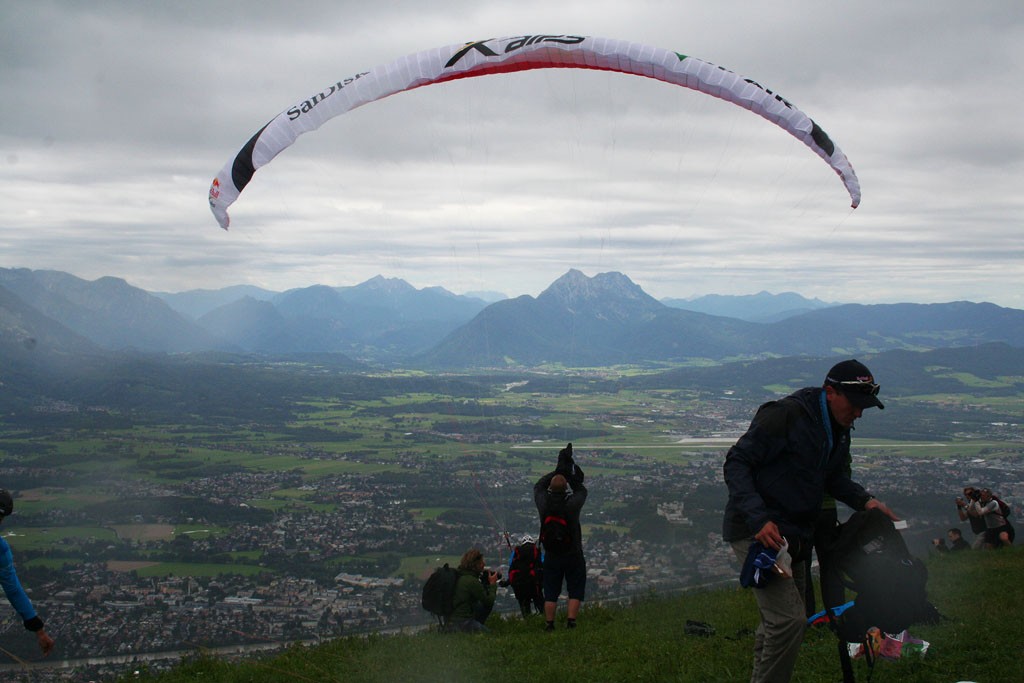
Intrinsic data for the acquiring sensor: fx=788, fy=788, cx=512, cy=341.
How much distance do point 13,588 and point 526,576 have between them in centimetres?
603

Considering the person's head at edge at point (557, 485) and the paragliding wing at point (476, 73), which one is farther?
the paragliding wing at point (476, 73)

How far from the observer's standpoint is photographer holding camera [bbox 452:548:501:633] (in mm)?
9164

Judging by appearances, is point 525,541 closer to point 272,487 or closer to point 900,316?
point 272,487

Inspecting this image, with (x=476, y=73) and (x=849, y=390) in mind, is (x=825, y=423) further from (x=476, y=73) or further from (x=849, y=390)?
(x=476, y=73)

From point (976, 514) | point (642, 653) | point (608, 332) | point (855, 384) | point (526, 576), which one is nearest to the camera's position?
point (855, 384)

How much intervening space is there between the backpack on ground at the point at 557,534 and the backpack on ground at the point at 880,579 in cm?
413

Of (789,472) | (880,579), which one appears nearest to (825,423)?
(789,472)

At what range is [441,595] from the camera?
30.6ft

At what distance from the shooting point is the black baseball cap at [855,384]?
4.75m

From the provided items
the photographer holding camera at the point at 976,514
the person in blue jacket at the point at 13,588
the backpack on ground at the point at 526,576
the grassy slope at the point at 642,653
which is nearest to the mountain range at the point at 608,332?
the photographer holding camera at the point at 976,514

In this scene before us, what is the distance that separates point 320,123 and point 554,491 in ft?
20.4

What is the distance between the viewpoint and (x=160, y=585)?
25.4 metres

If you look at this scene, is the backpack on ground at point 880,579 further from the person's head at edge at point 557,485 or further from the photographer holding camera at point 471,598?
the photographer holding camera at point 471,598

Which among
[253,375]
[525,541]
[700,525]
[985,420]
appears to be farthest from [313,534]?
[253,375]
